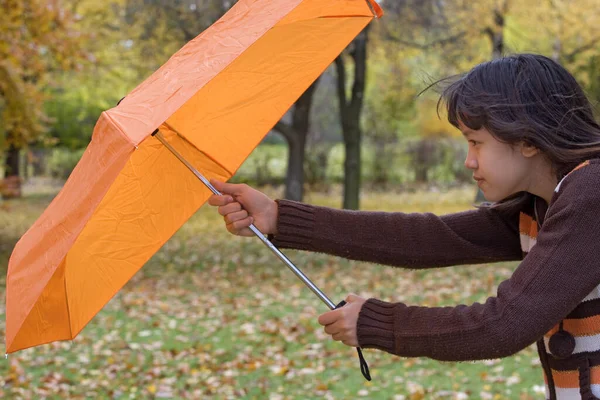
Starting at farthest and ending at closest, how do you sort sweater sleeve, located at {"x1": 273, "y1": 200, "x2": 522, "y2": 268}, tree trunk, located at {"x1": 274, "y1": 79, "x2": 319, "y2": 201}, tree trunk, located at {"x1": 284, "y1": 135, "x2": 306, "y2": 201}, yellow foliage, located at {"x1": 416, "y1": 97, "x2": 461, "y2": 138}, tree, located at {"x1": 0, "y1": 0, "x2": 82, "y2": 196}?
yellow foliage, located at {"x1": 416, "y1": 97, "x2": 461, "y2": 138}, tree trunk, located at {"x1": 284, "y1": 135, "x2": 306, "y2": 201}, tree trunk, located at {"x1": 274, "y1": 79, "x2": 319, "y2": 201}, tree, located at {"x1": 0, "y1": 0, "x2": 82, "y2": 196}, sweater sleeve, located at {"x1": 273, "y1": 200, "x2": 522, "y2": 268}

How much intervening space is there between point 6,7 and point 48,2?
74 cm

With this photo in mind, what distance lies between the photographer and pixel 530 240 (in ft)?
6.89

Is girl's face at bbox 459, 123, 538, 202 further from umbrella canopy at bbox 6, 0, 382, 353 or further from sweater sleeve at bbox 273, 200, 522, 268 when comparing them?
umbrella canopy at bbox 6, 0, 382, 353

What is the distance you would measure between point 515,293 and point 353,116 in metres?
11.9

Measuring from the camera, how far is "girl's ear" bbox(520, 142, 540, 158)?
1822 millimetres

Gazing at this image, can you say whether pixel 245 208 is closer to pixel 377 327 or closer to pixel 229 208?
pixel 229 208

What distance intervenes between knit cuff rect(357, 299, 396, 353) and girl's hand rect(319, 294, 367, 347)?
0.6 inches

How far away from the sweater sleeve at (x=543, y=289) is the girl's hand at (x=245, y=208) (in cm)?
70

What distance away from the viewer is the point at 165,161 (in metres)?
2.38

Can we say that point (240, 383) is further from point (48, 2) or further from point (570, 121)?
point (48, 2)

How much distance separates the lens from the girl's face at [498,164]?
1834mm

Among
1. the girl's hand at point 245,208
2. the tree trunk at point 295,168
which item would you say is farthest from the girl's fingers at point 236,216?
the tree trunk at point 295,168

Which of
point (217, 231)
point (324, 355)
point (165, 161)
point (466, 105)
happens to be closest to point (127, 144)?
point (165, 161)

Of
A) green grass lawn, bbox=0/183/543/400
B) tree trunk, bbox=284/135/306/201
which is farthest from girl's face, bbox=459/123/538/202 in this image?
tree trunk, bbox=284/135/306/201
